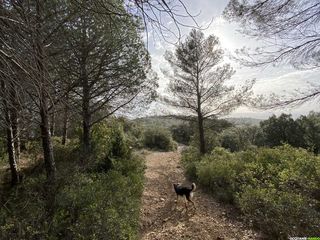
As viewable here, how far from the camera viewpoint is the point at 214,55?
14508mm

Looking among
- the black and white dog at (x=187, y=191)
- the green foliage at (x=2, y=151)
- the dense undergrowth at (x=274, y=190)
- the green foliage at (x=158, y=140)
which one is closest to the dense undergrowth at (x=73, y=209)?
the black and white dog at (x=187, y=191)

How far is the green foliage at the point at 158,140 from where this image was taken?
26484mm

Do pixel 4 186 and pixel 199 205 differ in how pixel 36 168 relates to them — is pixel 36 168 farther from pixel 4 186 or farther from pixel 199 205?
pixel 199 205

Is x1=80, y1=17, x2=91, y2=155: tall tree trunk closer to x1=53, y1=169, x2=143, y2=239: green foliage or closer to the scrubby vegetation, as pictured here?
x1=53, y1=169, x2=143, y2=239: green foliage

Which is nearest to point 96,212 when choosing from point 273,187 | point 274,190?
point 274,190

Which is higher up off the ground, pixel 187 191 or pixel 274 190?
→ pixel 274 190

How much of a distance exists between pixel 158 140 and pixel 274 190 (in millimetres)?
20762

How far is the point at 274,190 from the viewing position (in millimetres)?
6324

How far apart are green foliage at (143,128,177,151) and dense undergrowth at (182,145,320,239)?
15643mm

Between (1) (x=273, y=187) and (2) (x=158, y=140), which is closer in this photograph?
(1) (x=273, y=187)

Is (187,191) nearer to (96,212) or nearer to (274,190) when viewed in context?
(274,190)

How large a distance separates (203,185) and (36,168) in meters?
5.73

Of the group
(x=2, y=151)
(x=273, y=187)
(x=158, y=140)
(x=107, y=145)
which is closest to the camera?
(x=273, y=187)

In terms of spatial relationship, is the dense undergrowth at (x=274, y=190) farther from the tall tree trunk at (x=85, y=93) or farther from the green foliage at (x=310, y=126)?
the green foliage at (x=310, y=126)
